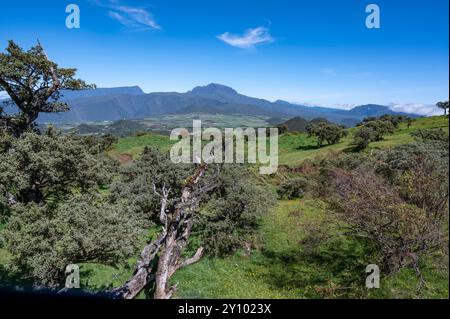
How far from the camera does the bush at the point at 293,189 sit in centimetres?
3750

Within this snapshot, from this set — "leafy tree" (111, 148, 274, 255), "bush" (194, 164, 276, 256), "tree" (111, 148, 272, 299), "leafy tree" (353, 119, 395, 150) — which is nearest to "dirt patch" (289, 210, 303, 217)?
"bush" (194, 164, 276, 256)

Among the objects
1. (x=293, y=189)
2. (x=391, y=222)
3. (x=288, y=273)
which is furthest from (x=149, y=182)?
(x=391, y=222)

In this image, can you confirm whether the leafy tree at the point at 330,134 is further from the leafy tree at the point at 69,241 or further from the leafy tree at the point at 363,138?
the leafy tree at the point at 69,241

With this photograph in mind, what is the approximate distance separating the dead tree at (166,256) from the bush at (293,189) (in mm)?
Answer: 17390

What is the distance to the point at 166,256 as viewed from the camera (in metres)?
17.5

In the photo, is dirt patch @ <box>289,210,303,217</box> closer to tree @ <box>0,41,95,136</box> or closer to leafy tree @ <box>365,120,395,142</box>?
tree @ <box>0,41,95,136</box>

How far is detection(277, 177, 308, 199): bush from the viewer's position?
3750cm

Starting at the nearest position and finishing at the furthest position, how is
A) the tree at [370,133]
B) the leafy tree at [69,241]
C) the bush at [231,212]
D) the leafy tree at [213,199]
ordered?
the leafy tree at [69,241] → the bush at [231,212] → the leafy tree at [213,199] → the tree at [370,133]

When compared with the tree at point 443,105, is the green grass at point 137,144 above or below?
below

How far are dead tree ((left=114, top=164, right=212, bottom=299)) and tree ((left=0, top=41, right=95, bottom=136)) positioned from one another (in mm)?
12689

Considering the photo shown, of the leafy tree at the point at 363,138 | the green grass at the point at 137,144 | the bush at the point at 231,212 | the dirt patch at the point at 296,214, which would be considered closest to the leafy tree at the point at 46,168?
the bush at the point at 231,212

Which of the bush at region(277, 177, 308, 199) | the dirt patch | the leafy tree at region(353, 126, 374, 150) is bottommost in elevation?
the dirt patch

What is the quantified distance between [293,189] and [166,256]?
75.2 ft

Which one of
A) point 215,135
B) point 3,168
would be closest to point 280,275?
point 3,168
